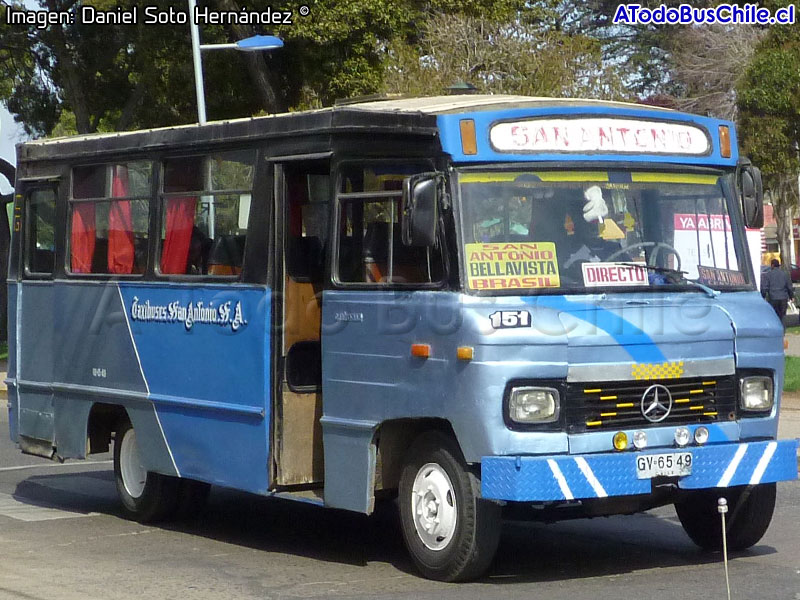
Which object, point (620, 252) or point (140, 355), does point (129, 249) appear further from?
point (620, 252)

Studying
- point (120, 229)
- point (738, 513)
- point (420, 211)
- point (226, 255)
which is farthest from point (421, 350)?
point (120, 229)

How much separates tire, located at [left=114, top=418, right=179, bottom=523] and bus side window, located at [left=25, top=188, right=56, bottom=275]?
5.40 feet

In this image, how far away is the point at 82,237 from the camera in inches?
455

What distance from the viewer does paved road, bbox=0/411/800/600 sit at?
8.05m

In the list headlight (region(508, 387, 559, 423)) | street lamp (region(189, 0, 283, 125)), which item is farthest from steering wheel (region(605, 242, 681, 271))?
street lamp (region(189, 0, 283, 125))

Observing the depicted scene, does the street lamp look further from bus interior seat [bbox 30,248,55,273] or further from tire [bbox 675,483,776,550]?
tire [bbox 675,483,776,550]

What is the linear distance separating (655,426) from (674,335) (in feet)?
1.72

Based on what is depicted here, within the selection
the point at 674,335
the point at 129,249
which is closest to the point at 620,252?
the point at 674,335

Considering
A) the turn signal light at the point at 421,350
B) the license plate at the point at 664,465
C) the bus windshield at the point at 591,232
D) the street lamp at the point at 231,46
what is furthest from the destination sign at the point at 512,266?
the street lamp at the point at 231,46

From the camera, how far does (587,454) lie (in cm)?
783

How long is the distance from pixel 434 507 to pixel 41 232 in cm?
542

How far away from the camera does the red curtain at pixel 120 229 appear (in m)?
11.0

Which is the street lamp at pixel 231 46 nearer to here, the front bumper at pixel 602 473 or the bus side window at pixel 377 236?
the bus side window at pixel 377 236

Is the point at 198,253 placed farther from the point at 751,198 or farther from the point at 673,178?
the point at 751,198
